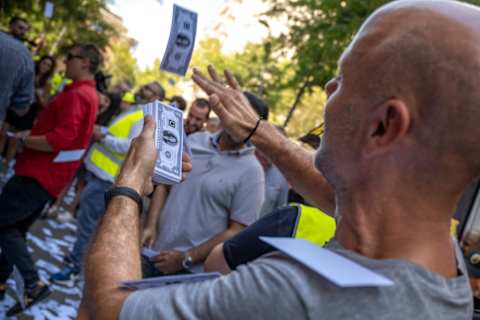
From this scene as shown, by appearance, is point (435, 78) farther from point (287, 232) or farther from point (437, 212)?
point (287, 232)

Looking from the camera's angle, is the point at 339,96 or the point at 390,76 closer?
the point at 390,76

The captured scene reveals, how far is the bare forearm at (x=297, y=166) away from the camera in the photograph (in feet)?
6.04

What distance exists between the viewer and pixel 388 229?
106cm

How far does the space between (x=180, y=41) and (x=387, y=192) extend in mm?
1184

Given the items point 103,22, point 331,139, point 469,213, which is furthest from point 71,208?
point 103,22

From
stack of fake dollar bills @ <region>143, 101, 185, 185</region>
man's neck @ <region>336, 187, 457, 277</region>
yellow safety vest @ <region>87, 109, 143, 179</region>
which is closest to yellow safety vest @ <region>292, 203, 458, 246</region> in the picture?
stack of fake dollar bills @ <region>143, 101, 185, 185</region>

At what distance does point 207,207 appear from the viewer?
3254mm

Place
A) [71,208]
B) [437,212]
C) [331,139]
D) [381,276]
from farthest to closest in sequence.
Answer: [71,208] → [331,139] → [437,212] → [381,276]

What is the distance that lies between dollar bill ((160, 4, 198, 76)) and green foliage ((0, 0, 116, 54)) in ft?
39.9

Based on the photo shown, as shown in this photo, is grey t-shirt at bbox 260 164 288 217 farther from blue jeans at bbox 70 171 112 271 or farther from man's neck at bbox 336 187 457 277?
man's neck at bbox 336 187 457 277

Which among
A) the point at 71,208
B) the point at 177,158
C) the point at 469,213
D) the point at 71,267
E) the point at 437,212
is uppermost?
the point at 437,212

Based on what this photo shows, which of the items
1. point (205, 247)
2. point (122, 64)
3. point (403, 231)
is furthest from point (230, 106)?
point (122, 64)

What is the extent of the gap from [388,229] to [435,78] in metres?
0.31

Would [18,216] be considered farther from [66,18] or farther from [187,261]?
[66,18]
